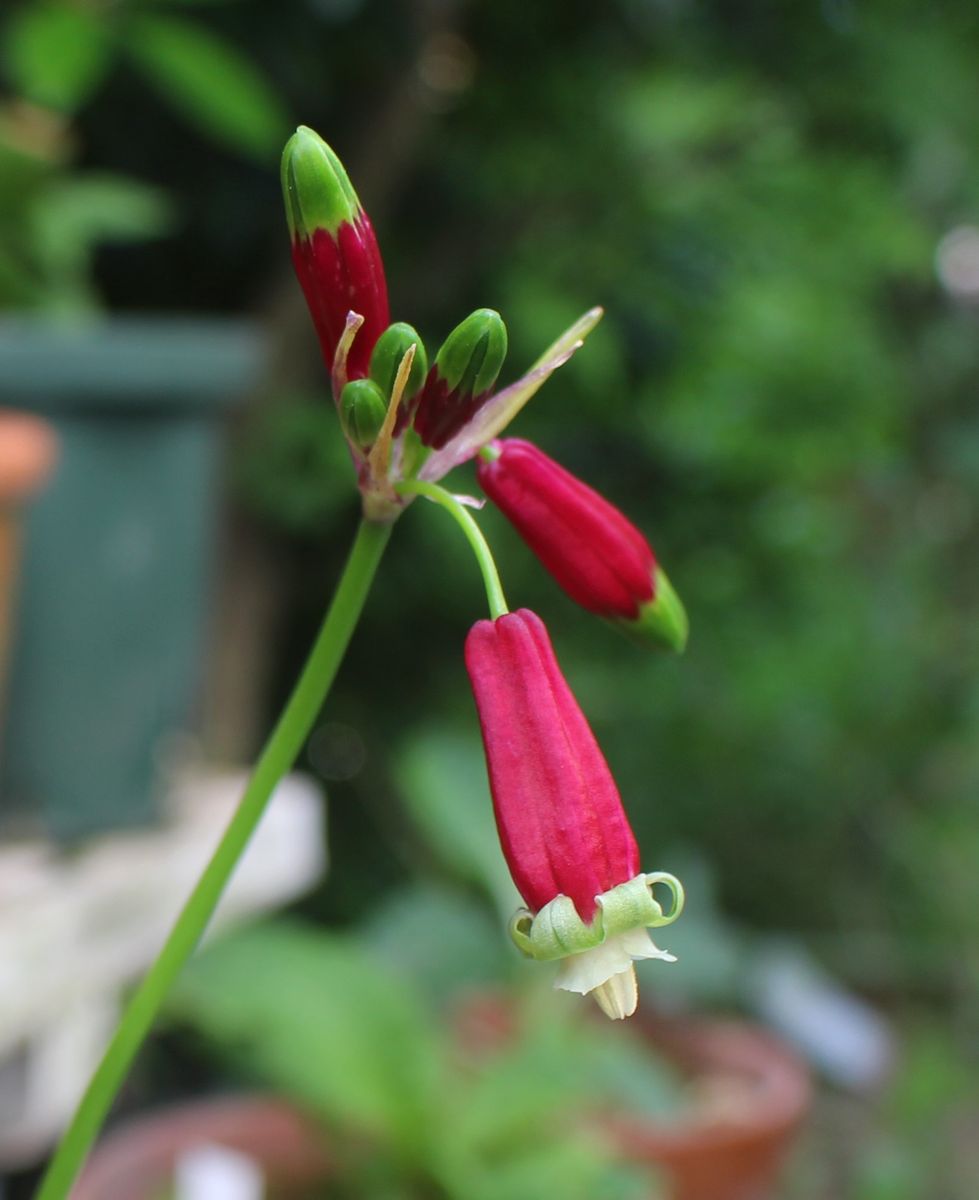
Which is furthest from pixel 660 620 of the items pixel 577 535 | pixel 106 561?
pixel 106 561

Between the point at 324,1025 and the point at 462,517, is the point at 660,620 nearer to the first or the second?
the point at 462,517

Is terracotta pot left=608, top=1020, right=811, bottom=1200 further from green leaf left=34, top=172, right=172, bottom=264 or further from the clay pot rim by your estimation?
green leaf left=34, top=172, right=172, bottom=264

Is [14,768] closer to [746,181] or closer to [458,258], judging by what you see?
[458,258]

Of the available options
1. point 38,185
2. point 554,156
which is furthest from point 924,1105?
point 38,185

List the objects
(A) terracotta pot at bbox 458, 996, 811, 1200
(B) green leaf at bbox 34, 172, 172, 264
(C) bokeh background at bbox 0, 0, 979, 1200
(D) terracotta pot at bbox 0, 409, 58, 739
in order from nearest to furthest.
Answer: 1. (D) terracotta pot at bbox 0, 409, 58, 739
2. (B) green leaf at bbox 34, 172, 172, 264
3. (A) terracotta pot at bbox 458, 996, 811, 1200
4. (C) bokeh background at bbox 0, 0, 979, 1200

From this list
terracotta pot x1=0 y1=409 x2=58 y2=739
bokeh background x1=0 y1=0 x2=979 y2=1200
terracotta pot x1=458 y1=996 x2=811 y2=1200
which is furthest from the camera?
bokeh background x1=0 y1=0 x2=979 y2=1200

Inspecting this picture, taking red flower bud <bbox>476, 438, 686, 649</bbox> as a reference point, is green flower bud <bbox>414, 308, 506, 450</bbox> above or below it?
above

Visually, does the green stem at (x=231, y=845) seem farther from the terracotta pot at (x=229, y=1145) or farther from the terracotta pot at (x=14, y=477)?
the terracotta pot at (x=229, y=1145)

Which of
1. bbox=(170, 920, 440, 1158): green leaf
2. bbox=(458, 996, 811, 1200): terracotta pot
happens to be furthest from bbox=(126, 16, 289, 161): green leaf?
bbox=(458, 996, 811, 1200): terracotta pot
